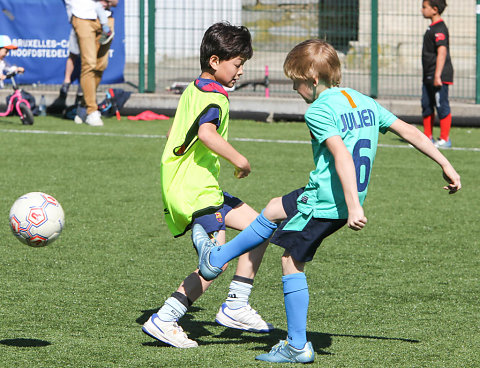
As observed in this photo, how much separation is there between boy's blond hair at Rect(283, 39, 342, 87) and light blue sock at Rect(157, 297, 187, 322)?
1.27 metres

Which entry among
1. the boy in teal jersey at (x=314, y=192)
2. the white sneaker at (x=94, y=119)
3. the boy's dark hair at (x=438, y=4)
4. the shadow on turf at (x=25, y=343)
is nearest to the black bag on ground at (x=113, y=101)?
the white sneaker at (x=94, y=119)

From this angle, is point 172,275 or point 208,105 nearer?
point 208,105

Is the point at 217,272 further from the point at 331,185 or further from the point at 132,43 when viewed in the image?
the point at 132,43

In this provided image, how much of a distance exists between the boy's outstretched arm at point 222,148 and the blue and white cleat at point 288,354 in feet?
2.75

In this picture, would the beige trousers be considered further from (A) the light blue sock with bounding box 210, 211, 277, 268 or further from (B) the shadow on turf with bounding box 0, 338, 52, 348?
(A) the light blue sock with bounding box 210, 211, 277, 268

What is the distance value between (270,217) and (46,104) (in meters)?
11.1

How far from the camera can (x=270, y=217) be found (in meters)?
4.25

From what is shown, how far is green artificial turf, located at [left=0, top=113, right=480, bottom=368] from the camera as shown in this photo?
4422 millimetres

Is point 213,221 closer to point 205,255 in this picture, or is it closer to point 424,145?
point 205,255

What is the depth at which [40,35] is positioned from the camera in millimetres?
15055

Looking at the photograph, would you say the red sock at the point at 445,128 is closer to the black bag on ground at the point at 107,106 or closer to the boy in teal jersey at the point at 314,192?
the black bag on ground at the point at 107,106

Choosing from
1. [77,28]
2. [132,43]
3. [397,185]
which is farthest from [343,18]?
[397,185]

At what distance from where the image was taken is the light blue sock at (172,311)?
4.48 m

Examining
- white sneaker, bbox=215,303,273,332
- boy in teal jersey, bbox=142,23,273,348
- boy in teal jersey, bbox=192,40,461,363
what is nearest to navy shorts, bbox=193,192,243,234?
boy in teal jersey, bbox=142,23,273,348
